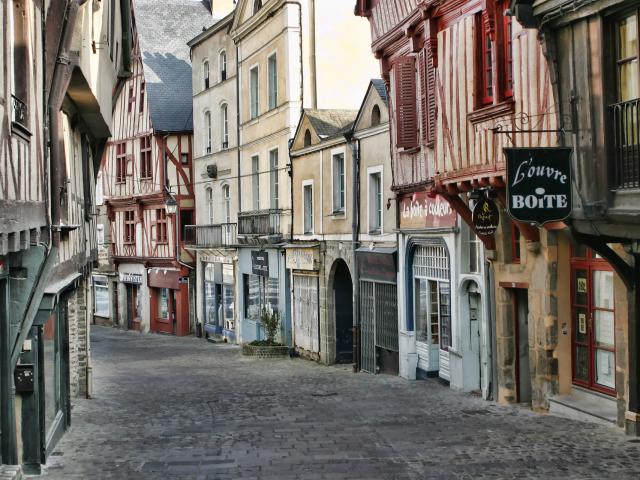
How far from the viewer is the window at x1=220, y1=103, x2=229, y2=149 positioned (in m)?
35.1

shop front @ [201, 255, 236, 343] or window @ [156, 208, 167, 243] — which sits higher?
window @ [156, 208, 167, 243]

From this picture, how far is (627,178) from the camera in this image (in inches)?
430

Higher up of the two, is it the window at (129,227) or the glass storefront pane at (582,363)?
the window at (129,227)

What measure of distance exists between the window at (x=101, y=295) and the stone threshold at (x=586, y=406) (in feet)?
110

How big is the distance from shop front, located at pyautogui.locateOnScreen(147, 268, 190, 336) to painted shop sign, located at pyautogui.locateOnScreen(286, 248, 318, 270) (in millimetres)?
11471

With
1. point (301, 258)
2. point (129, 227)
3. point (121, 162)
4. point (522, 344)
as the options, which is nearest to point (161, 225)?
point (129, 227)

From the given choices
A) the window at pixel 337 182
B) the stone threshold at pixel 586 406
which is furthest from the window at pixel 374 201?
the stone threshold at pixel 586 406

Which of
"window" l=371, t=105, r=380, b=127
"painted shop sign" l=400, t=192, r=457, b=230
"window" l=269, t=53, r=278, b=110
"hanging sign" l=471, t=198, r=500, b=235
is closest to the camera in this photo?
"hanging sign" l=471, t=198, r=500, b=235

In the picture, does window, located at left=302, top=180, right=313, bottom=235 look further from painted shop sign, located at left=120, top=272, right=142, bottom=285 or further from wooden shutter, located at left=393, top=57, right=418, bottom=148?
painted shop sign, located at left=120, top=272, right=142, bottom=285

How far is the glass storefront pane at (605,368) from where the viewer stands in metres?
13.2

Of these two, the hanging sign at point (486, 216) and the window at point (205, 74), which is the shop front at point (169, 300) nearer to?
the window at point (205, 74)

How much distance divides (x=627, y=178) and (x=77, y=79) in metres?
7.13

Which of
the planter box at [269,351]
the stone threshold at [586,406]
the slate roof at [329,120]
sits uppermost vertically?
the slate roof at [329,120]

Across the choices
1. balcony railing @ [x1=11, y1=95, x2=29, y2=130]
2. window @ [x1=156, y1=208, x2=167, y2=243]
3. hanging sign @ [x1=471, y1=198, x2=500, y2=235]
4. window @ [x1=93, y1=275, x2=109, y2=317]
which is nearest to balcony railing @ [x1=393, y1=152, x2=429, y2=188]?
hanging sign @ [x1=471, y1=198, x2=500, y2=235]
